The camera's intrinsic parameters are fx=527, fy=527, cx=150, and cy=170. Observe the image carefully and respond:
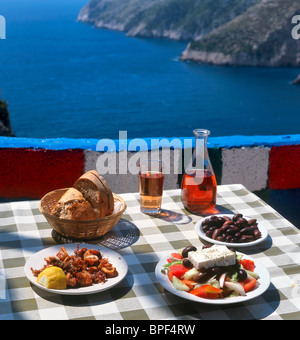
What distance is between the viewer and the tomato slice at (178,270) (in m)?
1.53

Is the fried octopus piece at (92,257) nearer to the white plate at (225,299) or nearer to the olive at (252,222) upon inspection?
the white plate at (225,299)

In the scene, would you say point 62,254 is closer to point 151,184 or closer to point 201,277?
point 201,277

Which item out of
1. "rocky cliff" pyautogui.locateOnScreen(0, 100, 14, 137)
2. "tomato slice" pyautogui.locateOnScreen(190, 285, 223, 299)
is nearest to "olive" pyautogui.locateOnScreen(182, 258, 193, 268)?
"tomato slice" pyautogui.locateOnScreen(190, 285, 223, 299)

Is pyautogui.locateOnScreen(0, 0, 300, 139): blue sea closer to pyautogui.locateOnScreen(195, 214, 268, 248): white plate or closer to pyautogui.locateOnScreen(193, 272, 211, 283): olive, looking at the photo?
pyautogui.locateOnScreen(195, 214, 268, 248): white plate

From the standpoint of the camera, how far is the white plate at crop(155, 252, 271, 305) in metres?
1.41

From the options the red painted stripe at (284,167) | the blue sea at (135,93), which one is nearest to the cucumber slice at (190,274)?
the red painted stripe at (284,167)

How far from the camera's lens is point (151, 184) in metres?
2.09

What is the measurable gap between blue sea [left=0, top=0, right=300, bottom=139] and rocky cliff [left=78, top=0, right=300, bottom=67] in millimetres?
1651

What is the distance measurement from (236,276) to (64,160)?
174 centimetres

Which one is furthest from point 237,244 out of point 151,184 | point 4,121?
point 4,121

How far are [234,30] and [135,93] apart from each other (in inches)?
637

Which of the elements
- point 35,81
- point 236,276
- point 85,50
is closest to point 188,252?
point 236,276

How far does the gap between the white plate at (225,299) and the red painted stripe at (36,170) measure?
1.51 meters

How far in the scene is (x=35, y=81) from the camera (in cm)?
6612
